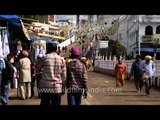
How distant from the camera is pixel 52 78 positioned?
34.7ft

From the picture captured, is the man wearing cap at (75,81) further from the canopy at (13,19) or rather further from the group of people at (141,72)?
the group of people at (141,72)

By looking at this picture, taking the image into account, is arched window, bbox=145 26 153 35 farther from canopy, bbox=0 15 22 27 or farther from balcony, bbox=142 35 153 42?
canopy, bbox=0 15 22 27

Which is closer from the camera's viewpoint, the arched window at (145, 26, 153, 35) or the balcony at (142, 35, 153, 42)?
the balcony at (142, 35, 153, 42)

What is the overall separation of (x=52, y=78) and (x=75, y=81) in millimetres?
800

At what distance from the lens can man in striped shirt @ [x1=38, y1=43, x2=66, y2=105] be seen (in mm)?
10531

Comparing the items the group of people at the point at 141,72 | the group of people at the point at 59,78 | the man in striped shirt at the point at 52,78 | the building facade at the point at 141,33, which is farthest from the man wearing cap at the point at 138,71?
the building facade at the point at 141,33

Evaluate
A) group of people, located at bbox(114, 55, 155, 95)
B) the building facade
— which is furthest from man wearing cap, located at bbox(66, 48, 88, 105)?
the building facade

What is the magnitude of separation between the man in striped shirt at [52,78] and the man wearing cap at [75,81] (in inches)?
16.1

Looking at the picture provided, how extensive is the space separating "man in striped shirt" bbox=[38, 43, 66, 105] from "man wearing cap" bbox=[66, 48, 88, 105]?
1.34 feet

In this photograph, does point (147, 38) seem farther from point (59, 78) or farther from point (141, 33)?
point (59, 78)
